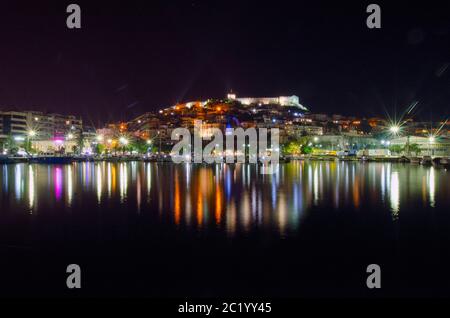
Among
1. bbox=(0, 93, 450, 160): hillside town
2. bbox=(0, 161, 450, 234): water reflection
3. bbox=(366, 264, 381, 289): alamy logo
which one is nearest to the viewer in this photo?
bbox=(366, 264, 381, 289): alamy logo

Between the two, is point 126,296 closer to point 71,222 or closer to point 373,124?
point 71,222

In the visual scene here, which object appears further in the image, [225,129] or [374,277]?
[225,129]

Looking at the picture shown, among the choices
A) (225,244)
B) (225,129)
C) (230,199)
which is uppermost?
(225,129)

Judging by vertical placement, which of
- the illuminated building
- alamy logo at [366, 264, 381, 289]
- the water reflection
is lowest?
alamy logo at [366, 264, 381, 289]

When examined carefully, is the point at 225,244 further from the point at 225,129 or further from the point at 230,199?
the point at 225,129

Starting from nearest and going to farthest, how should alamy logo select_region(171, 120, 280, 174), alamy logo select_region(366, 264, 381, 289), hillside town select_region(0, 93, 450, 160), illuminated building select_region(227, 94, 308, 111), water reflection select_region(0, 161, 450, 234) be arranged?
alamy logo select_region(366, 264, 381, 289) → water reflection select_region(0, 161, 450, 234) → alamy logo select_region(171, 120, 280, 174) → hillside town select_region(0, 93, 450, 160) → illuminated building select_region(227, 94, 308, 111)

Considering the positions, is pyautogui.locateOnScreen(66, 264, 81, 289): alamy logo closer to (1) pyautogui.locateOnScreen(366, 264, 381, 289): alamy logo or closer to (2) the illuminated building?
(1) pyautogui.locateOnScreen(366, 264, 381, 289): alamy logo

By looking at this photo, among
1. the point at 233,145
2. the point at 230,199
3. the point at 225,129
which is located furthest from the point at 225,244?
the point at 225,129

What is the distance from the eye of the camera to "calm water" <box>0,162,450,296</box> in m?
5.58

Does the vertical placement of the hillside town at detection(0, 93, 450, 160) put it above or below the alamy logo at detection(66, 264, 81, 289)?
above

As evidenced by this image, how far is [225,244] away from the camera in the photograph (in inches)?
285

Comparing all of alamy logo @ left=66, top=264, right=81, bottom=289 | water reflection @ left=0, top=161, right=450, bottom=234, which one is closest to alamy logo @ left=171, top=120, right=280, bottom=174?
water reflection @ left=0, top=161, right=450, bottom=234

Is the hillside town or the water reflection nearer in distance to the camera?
the water reflection

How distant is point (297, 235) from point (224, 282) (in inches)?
102
